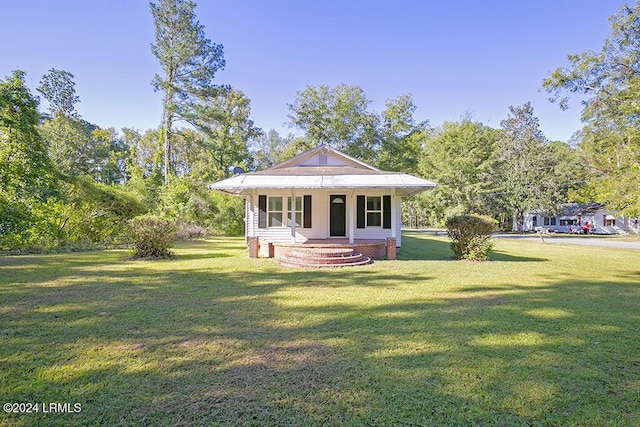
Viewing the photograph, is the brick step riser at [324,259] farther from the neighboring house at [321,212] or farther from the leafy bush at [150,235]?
the leafy bush at [150,235]

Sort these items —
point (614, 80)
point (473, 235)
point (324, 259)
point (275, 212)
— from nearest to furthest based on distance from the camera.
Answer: point (324, 259) < point (473, 235) < point (275, 212) < point (614, 80)

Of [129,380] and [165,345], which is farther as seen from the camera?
[165,345]

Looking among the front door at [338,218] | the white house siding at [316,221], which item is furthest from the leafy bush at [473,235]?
the front door at [338,218]

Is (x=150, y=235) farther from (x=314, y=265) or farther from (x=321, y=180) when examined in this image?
(x=321, y=180)

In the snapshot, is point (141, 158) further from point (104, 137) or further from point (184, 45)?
point (184, 45)

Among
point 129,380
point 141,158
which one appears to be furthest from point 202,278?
point 141,158

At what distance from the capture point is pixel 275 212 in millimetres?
13359

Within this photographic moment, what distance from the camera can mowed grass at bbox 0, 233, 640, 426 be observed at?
8.52 ft

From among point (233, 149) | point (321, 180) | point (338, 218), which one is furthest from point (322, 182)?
point (233, 149)

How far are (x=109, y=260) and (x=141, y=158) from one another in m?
32.7

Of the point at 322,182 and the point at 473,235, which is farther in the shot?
the point at 322,182

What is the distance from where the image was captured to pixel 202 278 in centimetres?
788

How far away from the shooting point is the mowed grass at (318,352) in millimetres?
2596

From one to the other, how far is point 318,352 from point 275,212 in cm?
998
